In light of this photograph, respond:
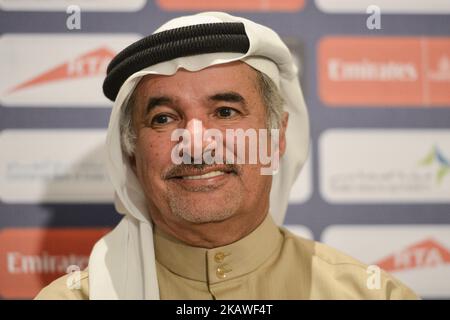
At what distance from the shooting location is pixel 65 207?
1.67m

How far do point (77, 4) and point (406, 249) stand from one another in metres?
1.30

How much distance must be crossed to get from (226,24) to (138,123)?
0.32 meters

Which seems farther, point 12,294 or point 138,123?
point 12,294

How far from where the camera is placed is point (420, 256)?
168cm

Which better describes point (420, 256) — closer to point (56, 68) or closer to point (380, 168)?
point (380, 168)

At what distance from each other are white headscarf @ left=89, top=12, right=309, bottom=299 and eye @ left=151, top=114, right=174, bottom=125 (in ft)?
0.30

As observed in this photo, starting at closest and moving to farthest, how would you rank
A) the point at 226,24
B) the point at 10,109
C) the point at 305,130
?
the point at 226,24 → the point at 305,130 → the point at 10,109

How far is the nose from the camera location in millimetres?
1176

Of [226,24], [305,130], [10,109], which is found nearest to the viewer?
[226,24]

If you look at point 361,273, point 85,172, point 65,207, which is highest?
point 85,172

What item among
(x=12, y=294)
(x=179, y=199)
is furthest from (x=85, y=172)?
(x=179, y=199)

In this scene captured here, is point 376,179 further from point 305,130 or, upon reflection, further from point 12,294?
point 12,294

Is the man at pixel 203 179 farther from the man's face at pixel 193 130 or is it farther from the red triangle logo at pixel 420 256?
the red triangle logo at pixel 420 256

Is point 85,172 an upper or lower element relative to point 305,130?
lower
